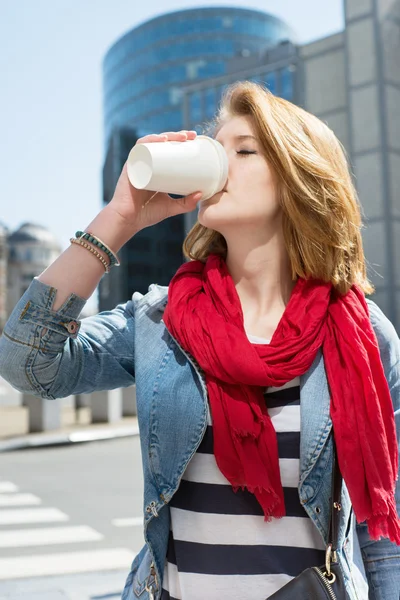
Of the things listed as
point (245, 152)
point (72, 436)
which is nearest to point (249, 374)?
point (245, 152)

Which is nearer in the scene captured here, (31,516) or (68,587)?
(68,587)

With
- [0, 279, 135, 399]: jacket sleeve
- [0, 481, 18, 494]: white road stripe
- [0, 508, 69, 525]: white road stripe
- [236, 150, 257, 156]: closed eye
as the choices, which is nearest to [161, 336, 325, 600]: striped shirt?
[0, 279, 135, 399]: jacket sleeve

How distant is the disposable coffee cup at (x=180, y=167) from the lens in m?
1.59

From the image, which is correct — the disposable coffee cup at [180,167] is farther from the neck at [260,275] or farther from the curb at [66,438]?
the curb at [66,438]

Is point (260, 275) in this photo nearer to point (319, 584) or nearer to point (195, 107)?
point (319, 584)

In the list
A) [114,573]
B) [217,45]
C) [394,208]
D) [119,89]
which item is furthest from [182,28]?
[114,573]

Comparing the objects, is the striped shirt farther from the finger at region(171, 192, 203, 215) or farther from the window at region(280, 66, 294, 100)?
the window at region(280, 66, 294, 100)

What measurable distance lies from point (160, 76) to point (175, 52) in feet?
8.68

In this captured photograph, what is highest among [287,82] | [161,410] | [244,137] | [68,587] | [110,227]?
[287,82]

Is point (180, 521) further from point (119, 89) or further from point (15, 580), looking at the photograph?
point (119, 89)

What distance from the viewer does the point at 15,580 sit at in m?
4.87

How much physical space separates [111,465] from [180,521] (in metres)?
8.66

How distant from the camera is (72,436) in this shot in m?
12.7

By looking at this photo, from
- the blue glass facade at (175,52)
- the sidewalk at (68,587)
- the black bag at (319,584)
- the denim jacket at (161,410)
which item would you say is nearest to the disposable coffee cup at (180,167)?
the denim jacket at (161,410)
